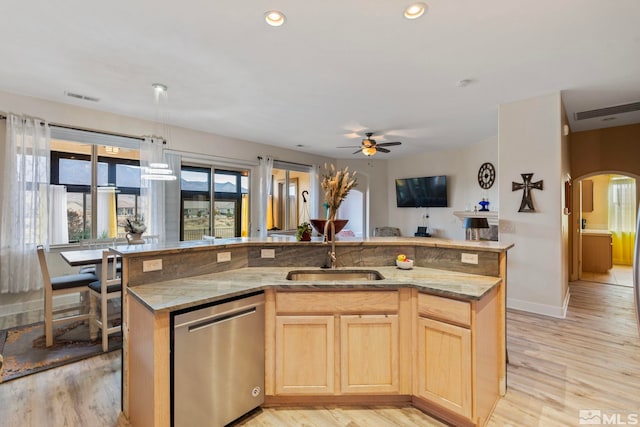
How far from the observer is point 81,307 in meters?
3.54

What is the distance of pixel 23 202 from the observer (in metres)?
3.74

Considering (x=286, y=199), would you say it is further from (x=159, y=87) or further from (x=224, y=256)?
(x=224, y=256)

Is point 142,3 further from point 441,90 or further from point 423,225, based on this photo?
point 423,225

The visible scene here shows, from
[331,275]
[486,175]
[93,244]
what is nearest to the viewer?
[331,275]

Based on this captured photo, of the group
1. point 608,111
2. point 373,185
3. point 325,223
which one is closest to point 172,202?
point 325,223

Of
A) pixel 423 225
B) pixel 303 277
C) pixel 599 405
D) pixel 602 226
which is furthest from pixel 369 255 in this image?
pixel 602 226

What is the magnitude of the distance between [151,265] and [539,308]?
4.46 metres

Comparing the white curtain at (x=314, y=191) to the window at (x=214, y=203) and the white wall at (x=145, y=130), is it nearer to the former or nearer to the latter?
the white wall at (x=145, y=130)

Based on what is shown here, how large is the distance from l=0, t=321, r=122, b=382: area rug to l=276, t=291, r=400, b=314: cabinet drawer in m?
2.16

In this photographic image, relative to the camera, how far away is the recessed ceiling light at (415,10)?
2086 mm

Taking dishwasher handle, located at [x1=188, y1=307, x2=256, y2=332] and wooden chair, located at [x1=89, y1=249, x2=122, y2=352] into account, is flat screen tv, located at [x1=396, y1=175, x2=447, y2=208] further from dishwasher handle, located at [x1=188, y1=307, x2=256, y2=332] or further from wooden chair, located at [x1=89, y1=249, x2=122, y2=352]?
wooden chair, located at [x1=89, y1=249, x2=122, y2=352]

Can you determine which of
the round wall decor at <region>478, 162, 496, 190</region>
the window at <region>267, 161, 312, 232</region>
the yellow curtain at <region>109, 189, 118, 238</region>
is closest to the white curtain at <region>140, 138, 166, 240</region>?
the yellow curtain at <region>109, 189, 118, 238</region>

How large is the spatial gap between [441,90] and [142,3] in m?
3.10

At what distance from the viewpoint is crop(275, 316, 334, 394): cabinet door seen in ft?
6.70
